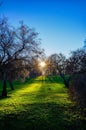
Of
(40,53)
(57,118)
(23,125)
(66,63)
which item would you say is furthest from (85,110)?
(66,63)

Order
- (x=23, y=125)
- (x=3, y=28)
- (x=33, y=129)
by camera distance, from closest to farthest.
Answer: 1. (x=33, y=129)
2. (x=23, y=125)
3. (x=3, y=28)

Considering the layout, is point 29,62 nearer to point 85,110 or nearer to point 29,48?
point 29,48

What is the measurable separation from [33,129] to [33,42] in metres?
28.0

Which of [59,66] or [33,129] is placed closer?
[33,129]

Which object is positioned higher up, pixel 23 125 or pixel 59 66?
pixel 59 66

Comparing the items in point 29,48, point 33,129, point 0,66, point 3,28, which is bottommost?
point 33,129

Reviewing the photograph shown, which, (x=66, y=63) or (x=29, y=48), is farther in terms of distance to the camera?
(x=66, y=63)

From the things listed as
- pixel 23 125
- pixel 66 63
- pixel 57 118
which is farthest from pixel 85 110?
pixel 66 63

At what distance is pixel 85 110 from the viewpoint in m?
22.1

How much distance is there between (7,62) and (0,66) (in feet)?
4.46

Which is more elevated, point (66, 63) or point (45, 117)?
point (66, 63)

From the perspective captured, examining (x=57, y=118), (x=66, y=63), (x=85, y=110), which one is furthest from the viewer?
(x=66, y=63)

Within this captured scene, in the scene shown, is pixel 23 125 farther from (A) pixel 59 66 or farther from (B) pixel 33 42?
(A) pixel 59 66

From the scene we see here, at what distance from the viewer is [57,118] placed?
18359 millimetres
